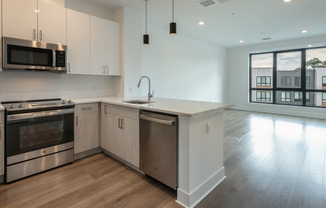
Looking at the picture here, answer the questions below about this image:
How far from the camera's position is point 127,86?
3.81m

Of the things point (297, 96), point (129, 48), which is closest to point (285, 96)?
point (297, 96)

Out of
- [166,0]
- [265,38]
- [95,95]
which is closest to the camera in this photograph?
[166,0]

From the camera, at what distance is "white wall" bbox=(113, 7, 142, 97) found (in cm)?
369

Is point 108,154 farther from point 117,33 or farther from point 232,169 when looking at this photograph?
point 117,33

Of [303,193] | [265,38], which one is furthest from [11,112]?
[265,38]

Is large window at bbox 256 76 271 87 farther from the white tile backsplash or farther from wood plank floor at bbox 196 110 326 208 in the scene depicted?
the white tile backsplash

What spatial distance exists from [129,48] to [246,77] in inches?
236

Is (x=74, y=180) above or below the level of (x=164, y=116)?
below

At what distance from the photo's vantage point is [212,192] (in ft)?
6.83

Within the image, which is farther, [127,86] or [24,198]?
[127,86]

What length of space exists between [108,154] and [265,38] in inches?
256

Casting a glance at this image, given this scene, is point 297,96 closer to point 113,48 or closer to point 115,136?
point 113,48

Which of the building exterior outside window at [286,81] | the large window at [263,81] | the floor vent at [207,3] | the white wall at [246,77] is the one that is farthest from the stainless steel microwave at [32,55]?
the building exterior outside window at [286,81]

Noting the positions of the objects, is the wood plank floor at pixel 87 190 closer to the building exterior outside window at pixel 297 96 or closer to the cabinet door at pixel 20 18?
the cabinet door at pixel 20 18
